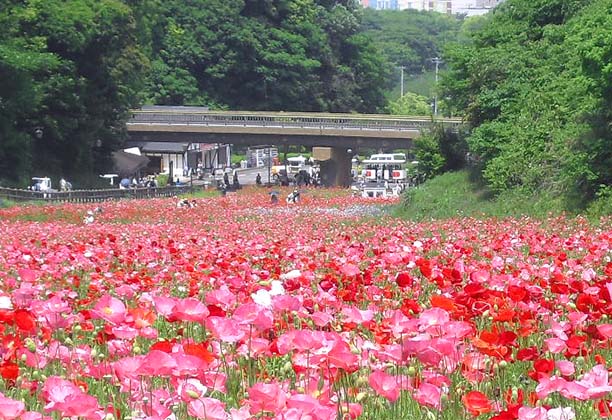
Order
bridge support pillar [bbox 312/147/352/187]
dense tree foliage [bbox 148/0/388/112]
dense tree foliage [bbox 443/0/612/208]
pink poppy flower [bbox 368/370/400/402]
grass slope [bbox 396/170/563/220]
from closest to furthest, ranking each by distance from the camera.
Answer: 1. pink poppy flower [bbox 368/370/400/402]
2. dense tree foliage [bbox 443/0/612/208]
3. grass slope [bbox 396/170/563/220]
4. bridge support pillar [bbox 312/147/352/187]
5. dense tree foliage [bbox 148/0/388/112]

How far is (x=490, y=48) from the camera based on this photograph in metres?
37.8

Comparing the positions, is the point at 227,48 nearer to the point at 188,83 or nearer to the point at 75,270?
the point at 188,83

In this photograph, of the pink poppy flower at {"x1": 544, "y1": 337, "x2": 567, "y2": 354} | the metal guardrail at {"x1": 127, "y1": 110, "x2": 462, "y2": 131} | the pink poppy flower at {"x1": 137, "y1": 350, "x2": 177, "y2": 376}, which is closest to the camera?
the pink poppy flower at {"x1": 137, "y1": 350, "x2": 177, "y2": 376}

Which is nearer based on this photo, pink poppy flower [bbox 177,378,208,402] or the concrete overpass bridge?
pink poppy flower [bbox 177,378,208,402]

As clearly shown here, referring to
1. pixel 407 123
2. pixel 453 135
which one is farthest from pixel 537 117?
pixel 407 123

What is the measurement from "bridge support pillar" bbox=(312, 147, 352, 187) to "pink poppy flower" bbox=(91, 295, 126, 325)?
71470 mm

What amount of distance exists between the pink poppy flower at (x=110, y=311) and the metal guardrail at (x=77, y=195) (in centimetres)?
3815

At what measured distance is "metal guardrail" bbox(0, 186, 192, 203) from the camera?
1687 inches

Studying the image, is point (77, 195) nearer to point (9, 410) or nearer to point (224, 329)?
point (224, 329)

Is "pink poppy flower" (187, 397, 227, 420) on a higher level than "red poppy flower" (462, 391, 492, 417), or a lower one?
higher

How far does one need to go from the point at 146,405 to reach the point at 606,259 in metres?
5.62

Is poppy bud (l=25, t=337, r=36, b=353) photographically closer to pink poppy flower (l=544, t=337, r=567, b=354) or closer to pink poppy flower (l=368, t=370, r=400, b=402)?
pink poppy flower (l=368, t=370, r=400, b=402)

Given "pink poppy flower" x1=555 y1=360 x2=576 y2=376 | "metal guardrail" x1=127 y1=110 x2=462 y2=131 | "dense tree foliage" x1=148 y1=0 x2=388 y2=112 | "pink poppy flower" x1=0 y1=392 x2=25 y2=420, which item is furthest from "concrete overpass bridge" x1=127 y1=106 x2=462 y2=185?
"pink poppy flower" x1=0 y1=392 x2=25 y2=420

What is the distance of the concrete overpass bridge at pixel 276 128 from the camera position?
232ft
